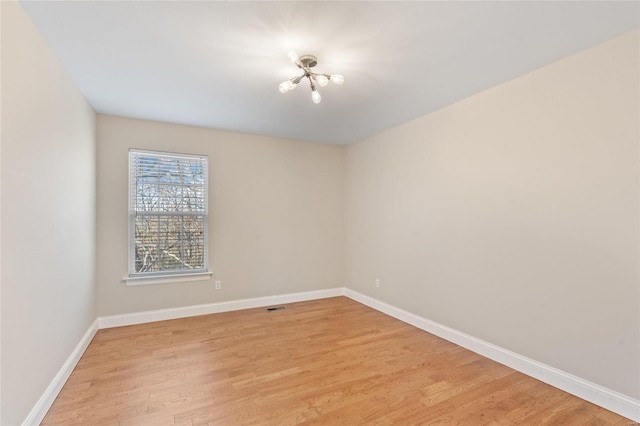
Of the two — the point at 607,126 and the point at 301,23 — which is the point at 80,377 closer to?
the point at 301,23

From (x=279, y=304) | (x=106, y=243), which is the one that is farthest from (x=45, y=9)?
(x=279, y=304)

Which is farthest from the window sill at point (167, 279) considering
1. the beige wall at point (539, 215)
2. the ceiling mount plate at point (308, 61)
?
the ceiling mount plate at point (308, 61)

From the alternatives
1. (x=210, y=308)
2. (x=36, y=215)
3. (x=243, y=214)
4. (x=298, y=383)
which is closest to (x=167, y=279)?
(x=210, y=308)

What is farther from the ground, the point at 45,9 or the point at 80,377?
the point at 45,9

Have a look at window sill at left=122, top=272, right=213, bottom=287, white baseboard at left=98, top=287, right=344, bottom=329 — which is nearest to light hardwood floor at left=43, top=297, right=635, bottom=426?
white baseboard at left=98, top=287, right=344, bottom=329

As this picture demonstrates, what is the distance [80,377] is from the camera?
237 centimetres

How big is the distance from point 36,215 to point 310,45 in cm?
214

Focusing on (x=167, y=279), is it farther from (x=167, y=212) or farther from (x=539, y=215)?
(x=539, y=215)

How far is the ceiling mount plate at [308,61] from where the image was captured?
7.23 ft

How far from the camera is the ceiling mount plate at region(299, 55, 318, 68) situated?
2.21 m

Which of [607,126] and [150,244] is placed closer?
[607,126]

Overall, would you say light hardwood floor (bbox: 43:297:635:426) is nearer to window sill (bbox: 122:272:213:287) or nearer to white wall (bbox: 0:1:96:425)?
white wall (bbox: 0:1:96:425)

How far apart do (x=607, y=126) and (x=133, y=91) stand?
389 centimetres

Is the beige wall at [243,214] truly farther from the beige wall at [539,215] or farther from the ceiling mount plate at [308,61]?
the ceiling mount plate at [308,61]
